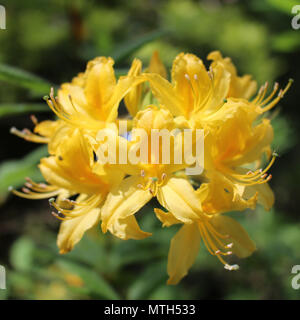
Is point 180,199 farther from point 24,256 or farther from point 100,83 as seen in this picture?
point 24,256

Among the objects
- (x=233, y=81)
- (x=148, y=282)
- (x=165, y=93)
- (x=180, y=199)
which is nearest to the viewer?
(x=180, y=199)

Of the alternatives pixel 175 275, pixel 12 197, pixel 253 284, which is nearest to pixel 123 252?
pixel 175 275

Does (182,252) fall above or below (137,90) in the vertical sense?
below

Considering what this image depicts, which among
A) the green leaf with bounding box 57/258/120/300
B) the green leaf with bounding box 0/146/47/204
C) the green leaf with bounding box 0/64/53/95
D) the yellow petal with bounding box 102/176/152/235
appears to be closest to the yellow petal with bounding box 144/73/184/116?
the yellow petal with bounding box 102/176/152/235

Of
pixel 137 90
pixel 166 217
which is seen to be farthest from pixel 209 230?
pixel 137 90

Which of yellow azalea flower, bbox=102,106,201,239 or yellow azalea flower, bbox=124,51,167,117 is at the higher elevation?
yellow azalea flower, bbox=124,51,167,117

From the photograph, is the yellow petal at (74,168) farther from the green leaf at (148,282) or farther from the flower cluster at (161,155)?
the green leaf at (148,282)

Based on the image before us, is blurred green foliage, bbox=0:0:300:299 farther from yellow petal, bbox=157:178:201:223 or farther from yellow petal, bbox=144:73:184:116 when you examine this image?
yellow petal, bbox=157:178:201:223
